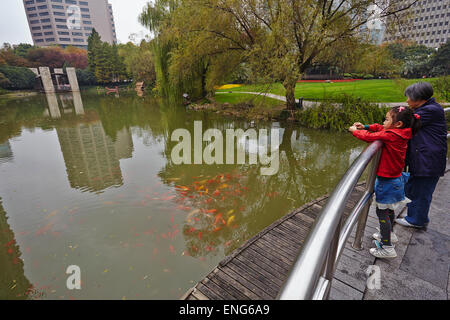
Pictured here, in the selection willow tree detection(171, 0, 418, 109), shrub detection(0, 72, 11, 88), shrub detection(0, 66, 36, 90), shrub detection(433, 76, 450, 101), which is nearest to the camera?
willow tree detection(171, 0, 418, 109)

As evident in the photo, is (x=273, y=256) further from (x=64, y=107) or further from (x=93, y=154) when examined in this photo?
(x=64, y=107)

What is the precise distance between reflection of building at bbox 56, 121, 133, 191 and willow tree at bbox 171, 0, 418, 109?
24.7ft

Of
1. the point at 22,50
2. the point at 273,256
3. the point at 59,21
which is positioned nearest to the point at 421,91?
the point at 273,256

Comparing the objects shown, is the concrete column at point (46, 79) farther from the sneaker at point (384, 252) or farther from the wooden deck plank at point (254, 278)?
the sneaker at point (384, 252)

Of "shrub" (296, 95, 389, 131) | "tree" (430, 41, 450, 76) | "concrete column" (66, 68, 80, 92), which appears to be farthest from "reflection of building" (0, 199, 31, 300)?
"concrete column" (66, 68, 80, 92)

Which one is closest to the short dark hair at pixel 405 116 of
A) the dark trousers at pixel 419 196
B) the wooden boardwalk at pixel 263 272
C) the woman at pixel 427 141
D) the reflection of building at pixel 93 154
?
the woman at pixel 427 141

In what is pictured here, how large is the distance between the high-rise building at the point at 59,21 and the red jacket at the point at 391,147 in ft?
313

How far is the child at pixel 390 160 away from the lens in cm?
201

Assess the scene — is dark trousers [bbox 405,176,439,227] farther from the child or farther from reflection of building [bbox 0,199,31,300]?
reflection of building [bbox 0,199,31,300]

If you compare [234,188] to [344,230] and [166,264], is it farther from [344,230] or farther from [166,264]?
[344,230]

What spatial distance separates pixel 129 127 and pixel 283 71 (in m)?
9.25

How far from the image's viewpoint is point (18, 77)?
125ft

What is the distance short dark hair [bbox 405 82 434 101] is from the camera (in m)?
2.23

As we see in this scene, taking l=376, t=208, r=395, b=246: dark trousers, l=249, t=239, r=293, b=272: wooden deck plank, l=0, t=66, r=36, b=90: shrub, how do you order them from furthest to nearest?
1. l=0, t=66, r=36, b=90: shrub
2. l=249, t=239, r=293, b=272: wooden deck plank
3. l=376, t=208, r=395, b=246: dark trousers
